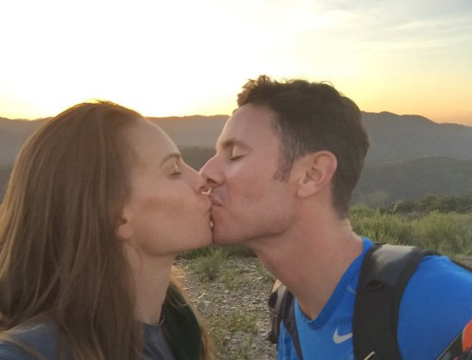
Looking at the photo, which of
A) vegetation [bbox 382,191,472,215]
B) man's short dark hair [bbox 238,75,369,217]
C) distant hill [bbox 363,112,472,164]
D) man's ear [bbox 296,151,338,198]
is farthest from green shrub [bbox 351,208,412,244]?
distant hill [bbox 363,112,472,164]

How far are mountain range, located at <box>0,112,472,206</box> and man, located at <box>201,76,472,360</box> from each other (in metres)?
42.9

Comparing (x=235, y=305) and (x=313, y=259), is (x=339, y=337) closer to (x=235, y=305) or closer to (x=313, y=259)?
(x=313, y=259)

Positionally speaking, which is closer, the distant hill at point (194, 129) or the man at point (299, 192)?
the man at point (299, 192)

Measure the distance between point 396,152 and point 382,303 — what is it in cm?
10454

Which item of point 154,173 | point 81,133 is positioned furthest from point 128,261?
point 81,133

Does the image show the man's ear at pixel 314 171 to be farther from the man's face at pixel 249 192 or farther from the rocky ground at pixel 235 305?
the rocky ground at pixel 235 305

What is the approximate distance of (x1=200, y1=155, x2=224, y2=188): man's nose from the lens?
309 cm

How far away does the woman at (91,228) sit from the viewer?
237 centimetres

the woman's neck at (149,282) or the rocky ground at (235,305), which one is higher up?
the woman's neck at (149,282)

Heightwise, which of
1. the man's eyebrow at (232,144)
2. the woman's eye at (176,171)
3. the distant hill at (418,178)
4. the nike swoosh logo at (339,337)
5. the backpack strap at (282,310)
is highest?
the man's eyebrow at (232,144)

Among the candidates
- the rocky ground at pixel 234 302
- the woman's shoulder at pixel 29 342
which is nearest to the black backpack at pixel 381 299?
the woman's shoulder at pixel 29 342

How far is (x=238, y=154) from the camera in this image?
3127 mm

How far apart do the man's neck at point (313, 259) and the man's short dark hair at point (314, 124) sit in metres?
0.18

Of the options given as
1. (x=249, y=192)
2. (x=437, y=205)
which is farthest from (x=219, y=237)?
(x=437, y=205)
